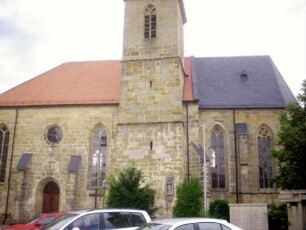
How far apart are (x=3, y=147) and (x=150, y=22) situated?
1291cm

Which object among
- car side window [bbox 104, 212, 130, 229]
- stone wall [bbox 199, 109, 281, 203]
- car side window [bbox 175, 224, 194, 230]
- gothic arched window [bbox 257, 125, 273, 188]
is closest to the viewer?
car side window [bbox 175, 224, 194, 230]

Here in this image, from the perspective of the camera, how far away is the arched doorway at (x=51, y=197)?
26.6 meters

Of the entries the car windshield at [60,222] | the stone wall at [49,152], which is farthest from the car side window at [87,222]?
the stone wall at [49,152]

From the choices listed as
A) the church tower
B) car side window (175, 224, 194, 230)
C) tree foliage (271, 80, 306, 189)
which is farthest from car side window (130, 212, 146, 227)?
the church tower

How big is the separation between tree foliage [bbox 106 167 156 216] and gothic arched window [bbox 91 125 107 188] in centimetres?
763

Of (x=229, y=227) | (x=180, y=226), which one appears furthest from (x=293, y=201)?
(x=180, y=226)

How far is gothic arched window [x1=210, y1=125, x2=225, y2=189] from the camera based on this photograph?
26094mm

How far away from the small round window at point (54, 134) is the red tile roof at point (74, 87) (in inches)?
66.7

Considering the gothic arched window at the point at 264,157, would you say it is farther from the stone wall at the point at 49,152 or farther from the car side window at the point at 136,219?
the car side window at the point at 136,219

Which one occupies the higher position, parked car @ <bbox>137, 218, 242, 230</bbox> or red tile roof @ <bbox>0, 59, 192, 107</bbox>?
red tile roof @ <bbox>0, 59, 192, 107</bbox>

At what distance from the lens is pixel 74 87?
95.5 ft

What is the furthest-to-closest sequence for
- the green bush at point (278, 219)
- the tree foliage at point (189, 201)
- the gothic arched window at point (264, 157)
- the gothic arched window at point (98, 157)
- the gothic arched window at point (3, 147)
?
the gothic arched window at point (3, 147) → the gothic arched window at point (98, 157) → the gothic arched window at point (264, 157) → the tree foliage at point (189, 201) → the green bush at point (278, 219)

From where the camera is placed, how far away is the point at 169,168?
943 inches

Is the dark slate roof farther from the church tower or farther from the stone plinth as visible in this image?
the stone plinth
